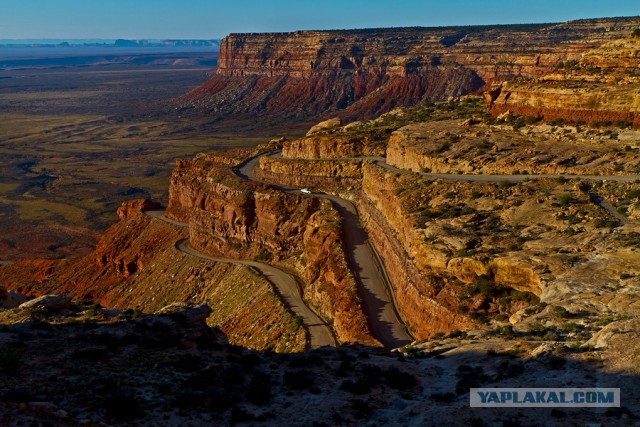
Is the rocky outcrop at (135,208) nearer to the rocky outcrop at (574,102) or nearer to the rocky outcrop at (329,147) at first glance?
the rocky outcrop at (329,147)

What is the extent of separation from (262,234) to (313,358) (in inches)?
1560

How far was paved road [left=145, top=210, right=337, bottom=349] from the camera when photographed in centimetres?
4588

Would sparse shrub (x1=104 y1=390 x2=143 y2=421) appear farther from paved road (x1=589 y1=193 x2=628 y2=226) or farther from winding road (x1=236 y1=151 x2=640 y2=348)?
paved road (x1=589 y1=193 x2=628 y2=226)

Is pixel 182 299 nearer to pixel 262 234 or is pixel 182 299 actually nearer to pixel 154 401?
pixel 262 234

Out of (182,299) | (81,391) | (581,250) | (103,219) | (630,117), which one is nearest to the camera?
Answer: (81,391)

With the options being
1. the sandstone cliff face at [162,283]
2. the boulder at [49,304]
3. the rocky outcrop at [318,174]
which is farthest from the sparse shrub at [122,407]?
the rocky outcrop at [318,174]

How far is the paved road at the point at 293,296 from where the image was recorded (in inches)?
1806

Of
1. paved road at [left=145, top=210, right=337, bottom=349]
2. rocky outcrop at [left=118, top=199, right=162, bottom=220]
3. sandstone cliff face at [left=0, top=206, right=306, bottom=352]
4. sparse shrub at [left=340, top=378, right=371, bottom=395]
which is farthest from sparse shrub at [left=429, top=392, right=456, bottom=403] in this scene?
rocky outcrop at [left=118, top=199, right=162, bottom=220]

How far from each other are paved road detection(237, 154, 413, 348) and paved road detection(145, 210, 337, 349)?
11.0 feet

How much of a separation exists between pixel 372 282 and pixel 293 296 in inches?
266

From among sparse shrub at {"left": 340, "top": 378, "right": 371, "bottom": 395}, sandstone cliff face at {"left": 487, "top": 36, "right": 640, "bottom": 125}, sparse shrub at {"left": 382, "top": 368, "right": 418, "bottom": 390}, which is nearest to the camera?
sparse shrub at {"left": 340, "top": 378, "right": 371, "bottom": 395}

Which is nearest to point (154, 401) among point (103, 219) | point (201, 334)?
→ point (201, 334)

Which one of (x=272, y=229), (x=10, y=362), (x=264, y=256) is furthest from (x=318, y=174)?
(x=10, y=362)

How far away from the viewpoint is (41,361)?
889 inches
